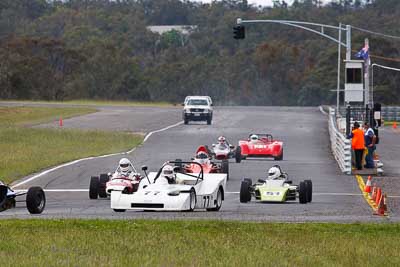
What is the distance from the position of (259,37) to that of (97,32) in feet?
80.1

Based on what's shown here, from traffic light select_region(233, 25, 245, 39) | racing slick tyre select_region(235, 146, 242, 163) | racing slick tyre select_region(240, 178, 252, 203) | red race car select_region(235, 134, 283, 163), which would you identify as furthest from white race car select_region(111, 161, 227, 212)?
traffic light select_region(233, 25, 245, 39)

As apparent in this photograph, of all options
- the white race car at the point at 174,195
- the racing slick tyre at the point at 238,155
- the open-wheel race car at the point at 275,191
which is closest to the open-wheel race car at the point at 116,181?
the white race car at the point at 174,195

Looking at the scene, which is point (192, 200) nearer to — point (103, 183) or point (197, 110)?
point (103, 183)

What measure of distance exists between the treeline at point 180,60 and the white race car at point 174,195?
8877 cm

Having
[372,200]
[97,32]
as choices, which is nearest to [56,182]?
[372,200]

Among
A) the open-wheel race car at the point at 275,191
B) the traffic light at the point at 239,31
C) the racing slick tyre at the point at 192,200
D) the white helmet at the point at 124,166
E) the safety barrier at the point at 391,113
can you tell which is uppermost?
the traffic light at the point at 239,31

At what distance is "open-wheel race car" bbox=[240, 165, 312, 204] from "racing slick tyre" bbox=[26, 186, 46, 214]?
212 inches

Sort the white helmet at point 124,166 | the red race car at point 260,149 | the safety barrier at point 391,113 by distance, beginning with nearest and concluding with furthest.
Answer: the white helmet at point 124,166 → the red race car at point 260,149 → the safety barrier at point 391,113

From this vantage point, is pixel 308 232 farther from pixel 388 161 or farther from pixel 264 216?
pixel 388 161

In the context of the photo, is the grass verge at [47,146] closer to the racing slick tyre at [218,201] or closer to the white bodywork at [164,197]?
the racing slick tyre at [218,201]

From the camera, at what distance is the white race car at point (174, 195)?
20469 mm

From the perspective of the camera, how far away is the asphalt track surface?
2084 centimetres

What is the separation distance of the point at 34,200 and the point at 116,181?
13.4 ft

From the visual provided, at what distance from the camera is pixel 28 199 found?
1991cm
